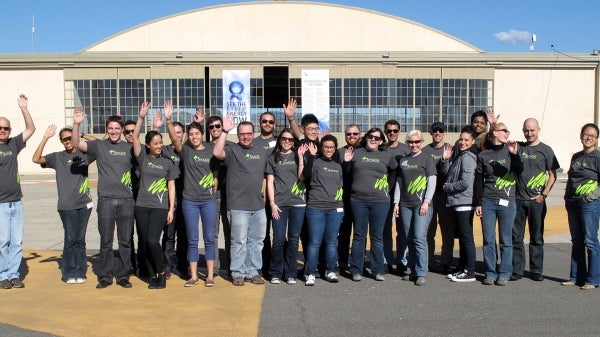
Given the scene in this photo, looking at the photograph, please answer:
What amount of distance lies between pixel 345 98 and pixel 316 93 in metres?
1.92

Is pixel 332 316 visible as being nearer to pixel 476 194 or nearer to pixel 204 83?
pixel 476 194

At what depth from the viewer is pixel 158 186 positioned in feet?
23.6

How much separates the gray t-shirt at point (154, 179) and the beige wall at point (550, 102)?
2738cm

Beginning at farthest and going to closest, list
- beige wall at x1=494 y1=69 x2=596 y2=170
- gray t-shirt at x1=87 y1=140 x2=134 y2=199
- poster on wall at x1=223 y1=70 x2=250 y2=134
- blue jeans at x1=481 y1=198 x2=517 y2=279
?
beige wall at x1=494 y1=69 x2=596 y2=170
poster on wall at x1=223 y1=70 x2=250 y2=134
blue jeans at x1=481 y1=198 x2=517 y2=279
gray t-shirt at x1=87 y1=140 x2=134 y2=199

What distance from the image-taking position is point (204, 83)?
30.8m

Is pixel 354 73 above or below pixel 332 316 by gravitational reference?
above

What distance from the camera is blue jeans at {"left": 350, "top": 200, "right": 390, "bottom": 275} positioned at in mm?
7465

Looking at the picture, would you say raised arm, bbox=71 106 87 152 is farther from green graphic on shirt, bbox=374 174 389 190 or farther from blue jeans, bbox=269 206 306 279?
green graphic on shirt, bbox=374 174 389 190

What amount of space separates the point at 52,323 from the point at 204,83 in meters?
25.7

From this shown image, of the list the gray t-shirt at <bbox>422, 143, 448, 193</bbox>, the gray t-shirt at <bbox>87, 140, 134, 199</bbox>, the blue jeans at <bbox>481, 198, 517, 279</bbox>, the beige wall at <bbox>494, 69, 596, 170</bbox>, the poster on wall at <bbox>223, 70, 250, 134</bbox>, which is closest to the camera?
the gray t-shirt at <bbox>87, 140, 134, 199</bbox>

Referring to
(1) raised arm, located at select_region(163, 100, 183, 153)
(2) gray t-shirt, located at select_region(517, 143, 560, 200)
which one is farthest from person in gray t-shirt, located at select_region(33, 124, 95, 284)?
(2) gray t-shirt, located at select_region(517, 143, 560, 200)

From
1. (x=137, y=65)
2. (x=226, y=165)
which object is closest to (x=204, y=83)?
(x=137, y=65)

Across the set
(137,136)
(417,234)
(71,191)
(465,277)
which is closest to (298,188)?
(417,234)

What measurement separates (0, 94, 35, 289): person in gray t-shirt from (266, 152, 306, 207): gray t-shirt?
303 centimetres
